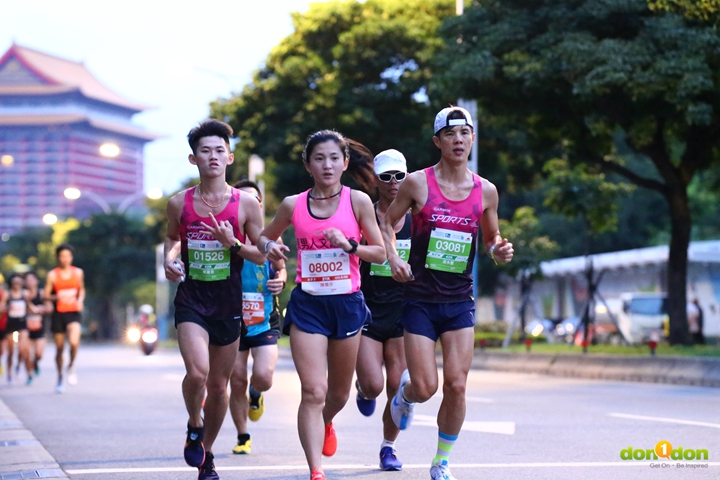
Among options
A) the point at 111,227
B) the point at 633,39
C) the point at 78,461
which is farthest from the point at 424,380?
the point at 111,227

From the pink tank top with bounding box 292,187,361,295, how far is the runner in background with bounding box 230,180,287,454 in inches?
98.3

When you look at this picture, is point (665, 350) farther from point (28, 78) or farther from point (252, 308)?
point (28, 78)

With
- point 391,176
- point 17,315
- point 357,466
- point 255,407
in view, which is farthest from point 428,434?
point 17,315

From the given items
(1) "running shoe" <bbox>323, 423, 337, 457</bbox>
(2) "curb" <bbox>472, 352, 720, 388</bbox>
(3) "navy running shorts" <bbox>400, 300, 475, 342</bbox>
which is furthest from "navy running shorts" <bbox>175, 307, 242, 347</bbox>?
(2) "curb" <bbox>472, 352, 720, 388</bbox>

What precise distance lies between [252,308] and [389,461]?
184 centimetres

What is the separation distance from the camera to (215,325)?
770 cm

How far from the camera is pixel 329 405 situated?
7840 mm

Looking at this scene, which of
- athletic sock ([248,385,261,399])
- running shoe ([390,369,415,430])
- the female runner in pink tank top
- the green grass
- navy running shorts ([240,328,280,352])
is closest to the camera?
the female runner in pink tank top

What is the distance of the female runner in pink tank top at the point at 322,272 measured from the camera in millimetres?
7066

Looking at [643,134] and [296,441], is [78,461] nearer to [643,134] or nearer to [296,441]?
[296,441]

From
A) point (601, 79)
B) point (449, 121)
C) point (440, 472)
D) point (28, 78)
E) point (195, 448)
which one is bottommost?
point (440, 472)

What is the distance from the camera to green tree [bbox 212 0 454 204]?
113ft

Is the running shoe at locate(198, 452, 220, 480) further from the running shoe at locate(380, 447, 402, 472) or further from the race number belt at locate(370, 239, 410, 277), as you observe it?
the race number belt at locate(370, 239, 410, 277)

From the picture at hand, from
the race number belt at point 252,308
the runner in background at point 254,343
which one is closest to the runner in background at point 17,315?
the runner in background at point 254,343
